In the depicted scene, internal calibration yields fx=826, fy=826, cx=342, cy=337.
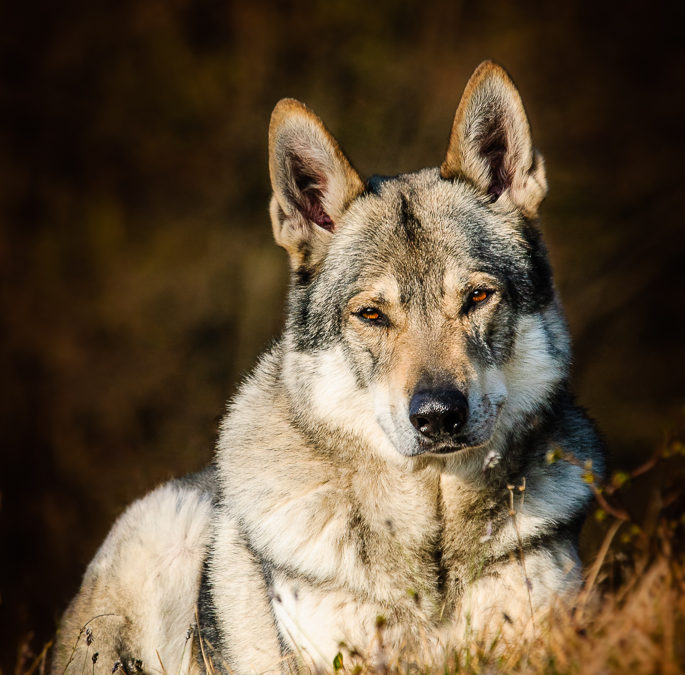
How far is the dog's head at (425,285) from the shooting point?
3.24m

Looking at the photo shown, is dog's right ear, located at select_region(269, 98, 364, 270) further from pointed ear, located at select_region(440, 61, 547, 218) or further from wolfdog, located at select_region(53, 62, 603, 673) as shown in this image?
pointed ear, located at select_region(440, 61, 547, 218)

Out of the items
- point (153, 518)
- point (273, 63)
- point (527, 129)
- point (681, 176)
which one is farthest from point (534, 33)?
point (153, 518)

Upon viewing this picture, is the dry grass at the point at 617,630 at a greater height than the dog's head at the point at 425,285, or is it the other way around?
the dog's head at the point at 425,285

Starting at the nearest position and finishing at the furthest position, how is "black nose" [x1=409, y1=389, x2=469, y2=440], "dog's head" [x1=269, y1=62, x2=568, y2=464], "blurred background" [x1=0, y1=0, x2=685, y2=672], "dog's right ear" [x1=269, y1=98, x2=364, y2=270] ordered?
"black nose" [x1=409, y1=389, x2=469, y2=440], "dog's head" [x1=269, y1=62, x2=568, y2=464], "dog's right ear" [x1=269, y1=98, x2=364, y2=270], "blurred background" [x1=0, y1=0, x2=685, y2=672]

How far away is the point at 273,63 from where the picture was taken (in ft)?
43.2

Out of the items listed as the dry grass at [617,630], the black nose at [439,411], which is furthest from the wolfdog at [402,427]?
the dry grass at [617,630]

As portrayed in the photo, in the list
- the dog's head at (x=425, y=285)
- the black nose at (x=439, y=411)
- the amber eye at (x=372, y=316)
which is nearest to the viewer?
the black nose at (x=439, y=411)

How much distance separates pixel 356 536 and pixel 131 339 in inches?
404

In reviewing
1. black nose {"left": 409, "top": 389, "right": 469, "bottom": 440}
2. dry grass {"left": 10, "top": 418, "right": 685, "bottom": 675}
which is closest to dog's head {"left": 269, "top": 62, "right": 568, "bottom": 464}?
black nose {"left": 409, "top": 389, "right": 469, "bottom": 440}

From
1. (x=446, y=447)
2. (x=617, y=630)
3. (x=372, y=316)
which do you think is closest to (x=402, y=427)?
(x=446, y=447)

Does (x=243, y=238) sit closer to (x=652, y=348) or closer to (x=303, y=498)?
(x=652, y=348)

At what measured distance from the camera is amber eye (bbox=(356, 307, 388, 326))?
3490mm

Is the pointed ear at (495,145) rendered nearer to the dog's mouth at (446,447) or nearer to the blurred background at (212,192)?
the dog's mouth at (446,447)

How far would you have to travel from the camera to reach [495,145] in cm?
387
